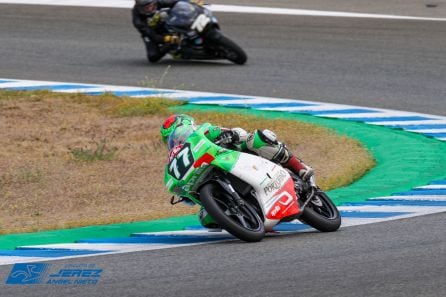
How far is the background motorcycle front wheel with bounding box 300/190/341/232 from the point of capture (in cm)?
921

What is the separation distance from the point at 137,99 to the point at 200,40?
96.0 inches

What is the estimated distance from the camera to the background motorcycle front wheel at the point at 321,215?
921cm

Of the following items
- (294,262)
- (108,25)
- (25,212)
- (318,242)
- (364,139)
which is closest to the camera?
(294,262)

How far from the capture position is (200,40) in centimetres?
1859

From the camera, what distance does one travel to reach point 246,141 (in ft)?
30.5

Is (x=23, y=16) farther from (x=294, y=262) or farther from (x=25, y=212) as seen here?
(x=294, y=262)

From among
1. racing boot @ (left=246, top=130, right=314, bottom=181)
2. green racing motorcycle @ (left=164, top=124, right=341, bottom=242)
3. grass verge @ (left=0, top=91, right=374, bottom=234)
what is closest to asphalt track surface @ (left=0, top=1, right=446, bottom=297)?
green racing motorcycle @ (left=164, top=124, right=341, bottom=242)

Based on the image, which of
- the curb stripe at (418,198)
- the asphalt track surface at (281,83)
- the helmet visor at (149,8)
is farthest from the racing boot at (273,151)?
the helmet visor at (149,8)

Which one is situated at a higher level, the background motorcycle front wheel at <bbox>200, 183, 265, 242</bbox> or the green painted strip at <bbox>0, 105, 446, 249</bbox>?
the background motorcycle front wheel at <bbox>200, 183, 265, 242</bbox>

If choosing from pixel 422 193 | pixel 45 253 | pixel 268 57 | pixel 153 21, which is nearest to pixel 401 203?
pixel 422 193

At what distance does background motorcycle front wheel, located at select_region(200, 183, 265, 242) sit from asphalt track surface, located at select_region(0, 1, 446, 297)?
0.12m

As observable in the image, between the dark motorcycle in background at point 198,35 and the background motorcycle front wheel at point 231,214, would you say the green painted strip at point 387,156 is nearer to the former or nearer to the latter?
the background motorcycle front wheel at point 231,214

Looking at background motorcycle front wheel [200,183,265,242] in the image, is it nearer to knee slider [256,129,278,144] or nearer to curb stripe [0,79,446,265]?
curb stripe [0,79,446,265]

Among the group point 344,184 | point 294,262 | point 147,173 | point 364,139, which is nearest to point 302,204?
point 294,262
